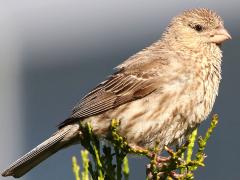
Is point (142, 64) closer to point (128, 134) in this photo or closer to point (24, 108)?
point (128, 134)

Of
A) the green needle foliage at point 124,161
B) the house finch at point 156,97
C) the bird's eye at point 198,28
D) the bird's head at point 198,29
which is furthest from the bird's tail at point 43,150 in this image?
the bird's eye at point 198,28

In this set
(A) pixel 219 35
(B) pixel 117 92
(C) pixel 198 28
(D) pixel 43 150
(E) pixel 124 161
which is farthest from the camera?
Result: (C) pixel 198 28

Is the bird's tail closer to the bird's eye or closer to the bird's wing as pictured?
the bird's wing

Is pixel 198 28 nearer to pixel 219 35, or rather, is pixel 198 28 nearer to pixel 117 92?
pixel 219 35

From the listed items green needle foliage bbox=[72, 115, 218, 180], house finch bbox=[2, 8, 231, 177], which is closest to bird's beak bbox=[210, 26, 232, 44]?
house finch bbox=[2, 8, 231, 177]

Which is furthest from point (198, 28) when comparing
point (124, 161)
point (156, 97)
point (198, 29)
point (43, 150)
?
point (124, 161)

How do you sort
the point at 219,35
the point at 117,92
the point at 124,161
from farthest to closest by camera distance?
1. the point at 219,35
2. the point at 117,92
3. the point at 124,161
